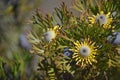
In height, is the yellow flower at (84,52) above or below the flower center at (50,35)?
below

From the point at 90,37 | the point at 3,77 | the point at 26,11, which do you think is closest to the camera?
the point at 90,37

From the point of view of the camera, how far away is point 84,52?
1.53 ft

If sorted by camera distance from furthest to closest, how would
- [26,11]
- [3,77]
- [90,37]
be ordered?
[26,11] < [3,77] < [90,37]

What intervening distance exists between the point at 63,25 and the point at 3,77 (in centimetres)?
15

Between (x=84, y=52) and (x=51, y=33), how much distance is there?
6cm

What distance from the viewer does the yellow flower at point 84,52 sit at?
1.52ft

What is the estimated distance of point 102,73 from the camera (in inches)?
18.6

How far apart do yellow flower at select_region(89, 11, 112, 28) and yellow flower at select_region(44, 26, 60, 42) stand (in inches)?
2.1

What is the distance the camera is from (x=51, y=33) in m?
0.49

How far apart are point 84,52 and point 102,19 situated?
2.0 inches

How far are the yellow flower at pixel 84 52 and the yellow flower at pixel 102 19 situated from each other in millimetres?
30

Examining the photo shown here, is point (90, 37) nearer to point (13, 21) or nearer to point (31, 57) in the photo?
point (31, 57)

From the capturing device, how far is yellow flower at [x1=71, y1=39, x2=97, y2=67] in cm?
46

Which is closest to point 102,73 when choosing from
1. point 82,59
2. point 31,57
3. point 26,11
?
point 82,59
